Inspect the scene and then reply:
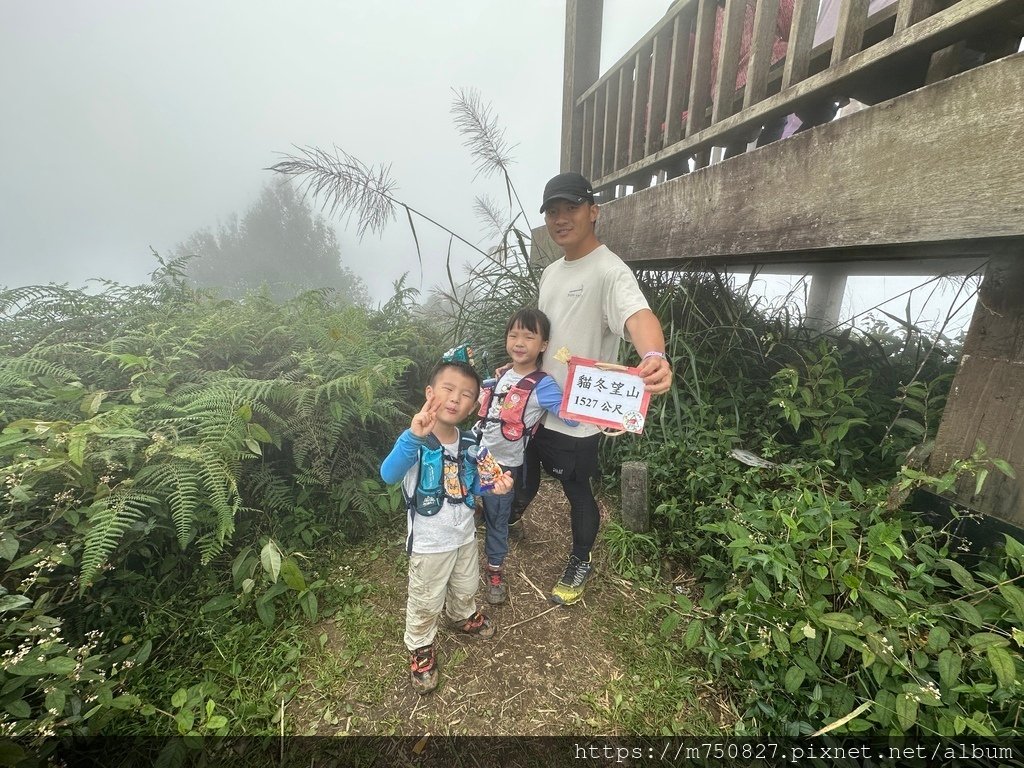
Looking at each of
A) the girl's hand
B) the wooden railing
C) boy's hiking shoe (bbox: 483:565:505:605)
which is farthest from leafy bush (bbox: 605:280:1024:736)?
the wooden railing

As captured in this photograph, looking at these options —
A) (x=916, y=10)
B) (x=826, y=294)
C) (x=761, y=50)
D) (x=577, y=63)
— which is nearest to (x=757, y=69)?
(x=761, y=50)

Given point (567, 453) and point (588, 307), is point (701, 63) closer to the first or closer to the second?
point (588, 307)

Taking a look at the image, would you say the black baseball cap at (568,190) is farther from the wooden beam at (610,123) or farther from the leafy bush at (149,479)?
the wooden beam at (610,123)

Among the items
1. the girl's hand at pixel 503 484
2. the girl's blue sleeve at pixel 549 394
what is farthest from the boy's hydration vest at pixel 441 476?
the girl's blue sleeve at pixel 549 394

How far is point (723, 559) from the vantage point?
71.0 inches

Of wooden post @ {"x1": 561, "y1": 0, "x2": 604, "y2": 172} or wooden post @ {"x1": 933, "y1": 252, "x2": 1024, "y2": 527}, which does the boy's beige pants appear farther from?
wooden post @ {"x1": 561, "y1": 0, "x2": 604, "y2": 172}

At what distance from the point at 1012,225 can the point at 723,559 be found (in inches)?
61.5

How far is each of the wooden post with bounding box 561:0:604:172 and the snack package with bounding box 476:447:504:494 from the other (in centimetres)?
365

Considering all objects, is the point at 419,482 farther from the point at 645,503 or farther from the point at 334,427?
the point at 645,503

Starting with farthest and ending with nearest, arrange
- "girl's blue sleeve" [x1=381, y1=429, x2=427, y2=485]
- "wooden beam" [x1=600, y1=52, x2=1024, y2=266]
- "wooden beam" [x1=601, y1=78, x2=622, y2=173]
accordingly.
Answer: "wooden beam" [x1=601, y1=78, x2=622, y2=173]
"girl's blue sleeve" [x1=381, y1=429, x2=427, y2=485]
"wooden beam" [x1=600, y1=52, x2=1024, y2=266]

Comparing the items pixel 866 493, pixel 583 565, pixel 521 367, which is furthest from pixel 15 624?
pixel 866 493

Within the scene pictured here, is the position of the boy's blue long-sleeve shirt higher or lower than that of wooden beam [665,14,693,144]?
lower

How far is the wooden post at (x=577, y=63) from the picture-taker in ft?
12.0

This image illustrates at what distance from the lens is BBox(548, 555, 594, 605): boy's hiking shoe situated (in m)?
1.95
